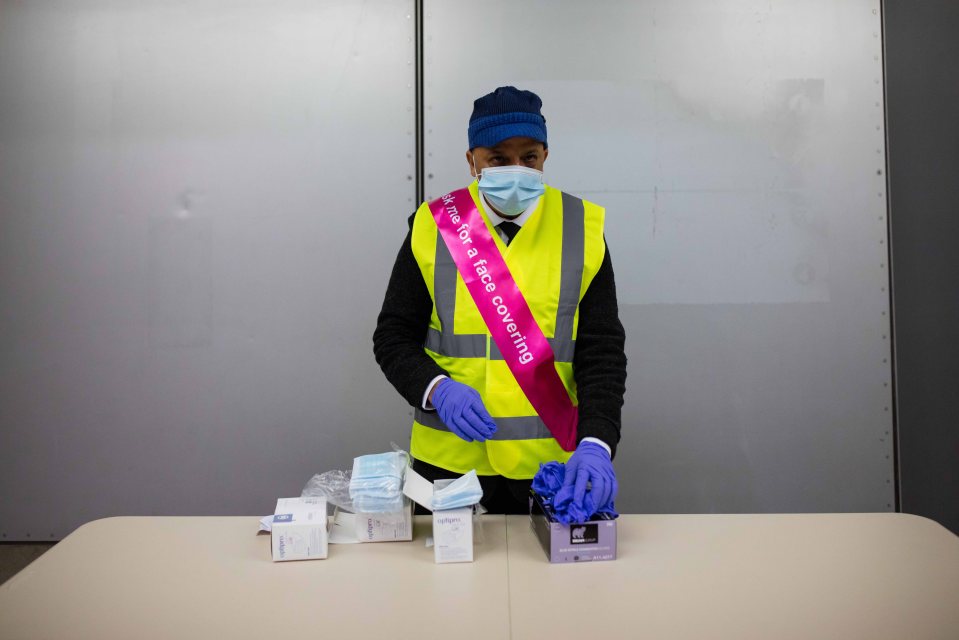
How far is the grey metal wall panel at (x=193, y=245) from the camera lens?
251 centimetres

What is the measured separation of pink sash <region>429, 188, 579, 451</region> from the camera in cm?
151

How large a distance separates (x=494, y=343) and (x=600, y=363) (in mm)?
224

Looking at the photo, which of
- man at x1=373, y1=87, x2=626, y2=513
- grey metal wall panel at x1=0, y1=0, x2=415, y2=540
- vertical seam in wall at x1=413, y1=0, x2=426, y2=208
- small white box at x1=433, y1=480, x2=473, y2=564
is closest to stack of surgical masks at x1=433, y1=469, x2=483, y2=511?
small white box at x1=433, y1=480, x2=473, y2=564

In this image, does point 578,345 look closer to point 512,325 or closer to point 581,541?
point 512,325

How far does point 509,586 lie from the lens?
44.8 inches

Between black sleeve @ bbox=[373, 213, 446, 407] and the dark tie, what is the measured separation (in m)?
0.20

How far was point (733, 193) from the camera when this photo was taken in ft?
8.31

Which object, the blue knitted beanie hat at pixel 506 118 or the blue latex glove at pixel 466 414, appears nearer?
the blue latex glove at pixel 466 414

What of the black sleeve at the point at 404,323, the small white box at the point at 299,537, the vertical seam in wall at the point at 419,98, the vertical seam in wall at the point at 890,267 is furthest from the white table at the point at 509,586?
the vertical seam in wall at the point at 419,98

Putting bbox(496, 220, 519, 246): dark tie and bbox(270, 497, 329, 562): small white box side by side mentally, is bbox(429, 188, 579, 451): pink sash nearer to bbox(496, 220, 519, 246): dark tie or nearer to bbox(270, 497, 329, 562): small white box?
bbox(496, 220, 519, 246): dark tie

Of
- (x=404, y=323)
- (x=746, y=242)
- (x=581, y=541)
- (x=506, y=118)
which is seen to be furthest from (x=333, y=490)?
(x=746, y=242)

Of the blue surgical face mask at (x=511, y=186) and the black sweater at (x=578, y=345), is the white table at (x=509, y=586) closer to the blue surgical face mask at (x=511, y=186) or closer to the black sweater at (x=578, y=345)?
the black sweater at (x=578, y=345)

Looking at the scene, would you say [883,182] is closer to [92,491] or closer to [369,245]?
[369,245]

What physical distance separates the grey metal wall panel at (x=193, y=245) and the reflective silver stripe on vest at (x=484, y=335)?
100cm
